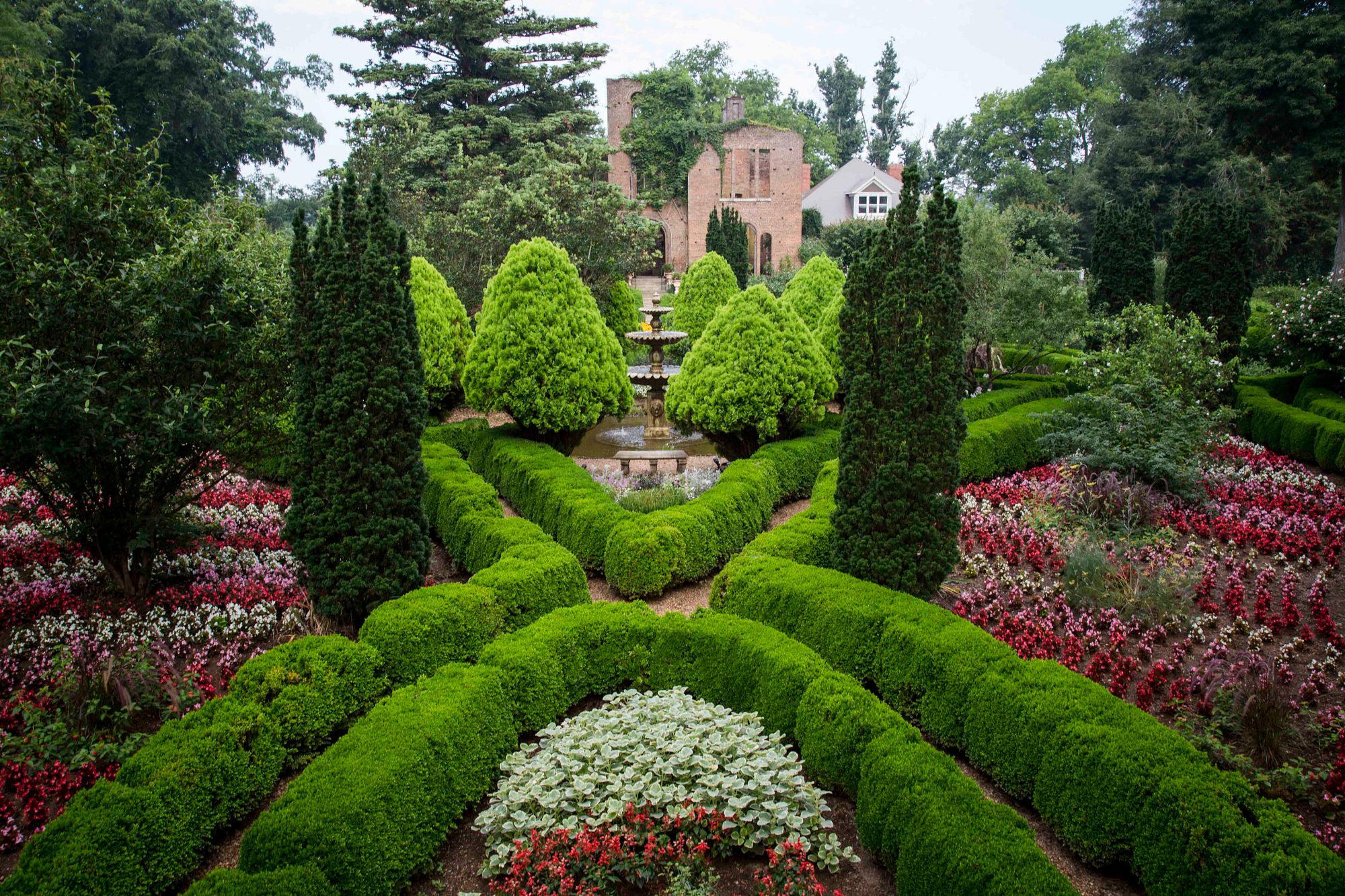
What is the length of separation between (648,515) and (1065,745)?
15.3 ft

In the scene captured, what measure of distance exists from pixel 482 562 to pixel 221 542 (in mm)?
3001

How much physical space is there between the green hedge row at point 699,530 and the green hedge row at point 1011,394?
4.21 meters

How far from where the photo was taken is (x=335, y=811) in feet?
12.7

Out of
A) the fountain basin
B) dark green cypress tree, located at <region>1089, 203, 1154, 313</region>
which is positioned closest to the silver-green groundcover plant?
the fountain basin

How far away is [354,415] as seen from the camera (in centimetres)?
625

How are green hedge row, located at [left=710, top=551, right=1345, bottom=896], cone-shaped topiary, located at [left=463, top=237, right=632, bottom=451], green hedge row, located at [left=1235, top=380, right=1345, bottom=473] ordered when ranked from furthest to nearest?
green hedge row, located at [left=1235, top=380, right=1345, bottom=473] < cone-shaped topiary, located at [left=463, top=237, right=632, bottom=451] < green hedge row, located at [left=710, top=551, right=1345, bottom=896]

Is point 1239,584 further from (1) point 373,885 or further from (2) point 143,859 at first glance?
(2) point 143,859

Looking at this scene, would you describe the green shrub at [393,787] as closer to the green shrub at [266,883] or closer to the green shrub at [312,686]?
the green shrub at [266,883]

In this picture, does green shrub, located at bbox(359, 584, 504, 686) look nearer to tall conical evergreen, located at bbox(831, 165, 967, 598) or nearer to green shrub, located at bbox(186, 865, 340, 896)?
green shrub, located at bbox(186, 865, 340, 896)

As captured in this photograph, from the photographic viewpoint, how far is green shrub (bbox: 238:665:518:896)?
3.78 metres

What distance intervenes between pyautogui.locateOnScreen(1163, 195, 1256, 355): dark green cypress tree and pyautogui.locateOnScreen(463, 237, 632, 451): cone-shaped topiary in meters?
11.8

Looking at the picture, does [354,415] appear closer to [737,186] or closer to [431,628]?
[431,628]

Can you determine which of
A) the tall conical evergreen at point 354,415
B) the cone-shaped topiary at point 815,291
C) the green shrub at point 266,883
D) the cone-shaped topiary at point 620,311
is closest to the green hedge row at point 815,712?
the tall conical evergreen at point 354,415

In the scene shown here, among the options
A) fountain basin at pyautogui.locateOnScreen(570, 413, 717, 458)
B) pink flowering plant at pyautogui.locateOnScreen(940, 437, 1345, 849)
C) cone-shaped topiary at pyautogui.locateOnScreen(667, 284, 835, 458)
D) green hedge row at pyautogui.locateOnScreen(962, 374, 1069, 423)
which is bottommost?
pink flowering plant at pyautogui.locateOnScreen(940, 437, 1345, 849)
